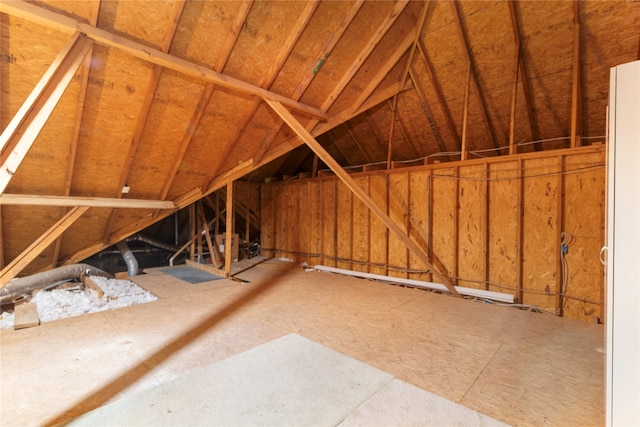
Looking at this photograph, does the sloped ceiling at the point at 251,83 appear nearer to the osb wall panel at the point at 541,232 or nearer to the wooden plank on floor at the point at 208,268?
the osb wall panel at the point at 541,232

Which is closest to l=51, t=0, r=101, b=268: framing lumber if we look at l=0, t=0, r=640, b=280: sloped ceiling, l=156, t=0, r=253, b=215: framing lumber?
l=0, t=0, r=640, b=280: sloped ceiling

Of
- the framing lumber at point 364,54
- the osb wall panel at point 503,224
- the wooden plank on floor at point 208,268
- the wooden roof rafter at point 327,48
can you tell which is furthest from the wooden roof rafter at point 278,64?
the osb wall panel at point 503,224

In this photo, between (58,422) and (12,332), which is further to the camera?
(12,332)

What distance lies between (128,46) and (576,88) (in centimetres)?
520

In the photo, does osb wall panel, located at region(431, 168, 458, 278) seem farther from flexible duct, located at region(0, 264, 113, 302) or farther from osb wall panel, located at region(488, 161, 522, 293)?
flexible duct, located at region(0, 264, 113, 302)

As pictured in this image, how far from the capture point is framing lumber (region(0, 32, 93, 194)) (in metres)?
1.97

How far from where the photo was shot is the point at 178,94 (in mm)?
3439

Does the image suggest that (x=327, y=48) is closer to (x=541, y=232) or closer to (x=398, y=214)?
(x=398, y=214)

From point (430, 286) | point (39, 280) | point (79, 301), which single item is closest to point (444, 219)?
point (430, 286)

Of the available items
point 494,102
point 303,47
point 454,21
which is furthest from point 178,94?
point 494,102

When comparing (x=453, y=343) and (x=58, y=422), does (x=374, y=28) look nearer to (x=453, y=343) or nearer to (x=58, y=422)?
(x=453, y=343)

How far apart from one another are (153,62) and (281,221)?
5.30 meters

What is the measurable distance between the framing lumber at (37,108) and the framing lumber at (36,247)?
7.02 feet

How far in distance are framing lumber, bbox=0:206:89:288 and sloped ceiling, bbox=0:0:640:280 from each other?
24 cm
